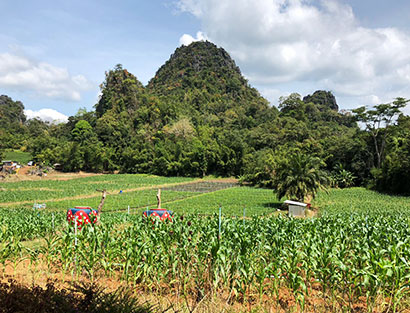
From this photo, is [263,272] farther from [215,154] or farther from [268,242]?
[215,154]

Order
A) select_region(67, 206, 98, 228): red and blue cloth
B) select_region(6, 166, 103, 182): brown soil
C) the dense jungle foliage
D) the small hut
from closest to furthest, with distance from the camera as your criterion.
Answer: select_region(67, 206, 98, 228): red and blue cloth
the small hut
the dense jungle foliage
select_region(6, 166, 103, 182): brown soil

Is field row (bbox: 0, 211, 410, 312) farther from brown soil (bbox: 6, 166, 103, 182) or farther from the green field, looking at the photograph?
the green field

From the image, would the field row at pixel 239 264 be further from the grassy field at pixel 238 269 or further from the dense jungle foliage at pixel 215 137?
the dense jungle foliage at pixel 215 137

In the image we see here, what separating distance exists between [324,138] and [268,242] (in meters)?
55.7

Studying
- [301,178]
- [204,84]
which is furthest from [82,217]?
[204,84]

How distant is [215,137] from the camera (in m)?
72.7

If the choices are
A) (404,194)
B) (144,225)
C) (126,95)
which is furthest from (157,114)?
(144,225)

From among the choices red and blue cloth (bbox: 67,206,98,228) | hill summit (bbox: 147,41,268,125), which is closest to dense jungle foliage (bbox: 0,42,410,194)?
hill summit (bbox: 147,41,268,125)

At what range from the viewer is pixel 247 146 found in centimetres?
6203

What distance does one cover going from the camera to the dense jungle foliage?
152 ft

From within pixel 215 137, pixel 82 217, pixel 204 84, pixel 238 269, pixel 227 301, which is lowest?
pixel 227 301

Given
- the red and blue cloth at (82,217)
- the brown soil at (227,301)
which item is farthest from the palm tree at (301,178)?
the brown soil at (227,301)

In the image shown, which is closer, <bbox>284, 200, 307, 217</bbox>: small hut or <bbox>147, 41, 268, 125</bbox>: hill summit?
<bbox>284, 200, 307, 217</bbox>: small hut

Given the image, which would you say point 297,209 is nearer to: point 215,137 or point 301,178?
point 301,178
